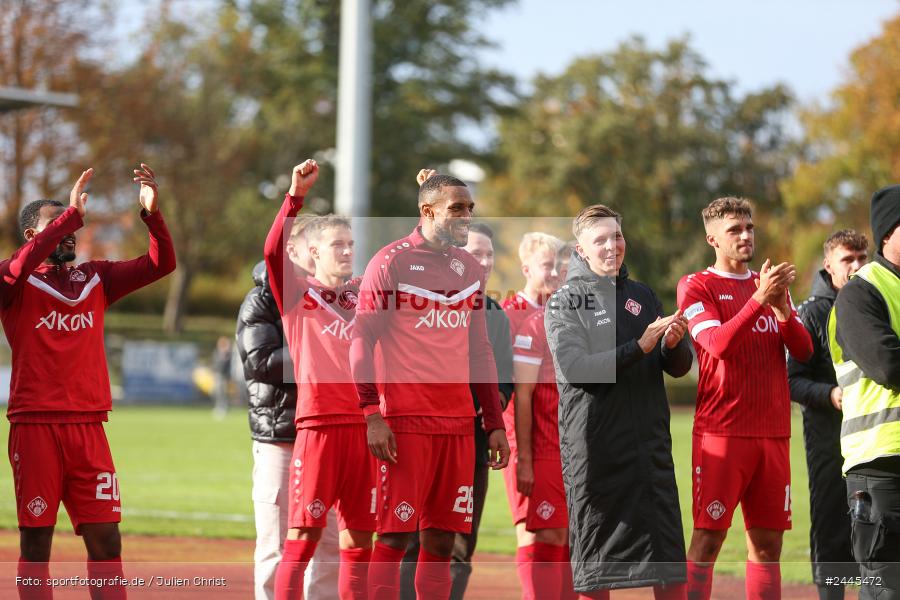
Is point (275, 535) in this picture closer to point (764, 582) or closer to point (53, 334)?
point (53, 334)

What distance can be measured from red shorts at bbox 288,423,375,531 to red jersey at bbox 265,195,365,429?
0.08 m

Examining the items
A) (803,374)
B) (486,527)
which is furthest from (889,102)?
(803,374)

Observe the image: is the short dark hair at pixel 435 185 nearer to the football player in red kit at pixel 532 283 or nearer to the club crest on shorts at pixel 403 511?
the football player in red kit at pixel 532 283

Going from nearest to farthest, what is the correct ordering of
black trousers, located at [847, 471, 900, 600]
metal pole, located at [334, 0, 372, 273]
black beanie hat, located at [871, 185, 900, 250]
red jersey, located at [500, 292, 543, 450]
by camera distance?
black trousers, located at [847, 471, 900, 600] < black beanie hat, located at [871, 185, 900, 250] < red jersey, located at [500, 292, 543, 450] < metal pole, located at [334, 0, 372, 273]

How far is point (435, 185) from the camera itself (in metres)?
6.34

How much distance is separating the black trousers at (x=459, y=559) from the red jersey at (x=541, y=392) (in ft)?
1.55

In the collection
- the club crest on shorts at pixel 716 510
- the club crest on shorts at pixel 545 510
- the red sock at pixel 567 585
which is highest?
the club crest on shorts at pixel 716 510

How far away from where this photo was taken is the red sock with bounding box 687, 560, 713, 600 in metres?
6.59

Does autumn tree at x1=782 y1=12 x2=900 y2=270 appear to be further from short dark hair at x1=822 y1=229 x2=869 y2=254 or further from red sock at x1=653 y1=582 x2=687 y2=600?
red sock at x1=653 y1=582 x2=687 y2=600

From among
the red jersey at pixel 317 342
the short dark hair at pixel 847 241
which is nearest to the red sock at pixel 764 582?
the short dark hair at pixel 847 241

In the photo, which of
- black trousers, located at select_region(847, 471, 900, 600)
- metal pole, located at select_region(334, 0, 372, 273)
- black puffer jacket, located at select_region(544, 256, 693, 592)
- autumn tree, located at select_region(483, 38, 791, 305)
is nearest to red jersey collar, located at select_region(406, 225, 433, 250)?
black puffer jacket, located at select_region(544, 256, 693, 592)

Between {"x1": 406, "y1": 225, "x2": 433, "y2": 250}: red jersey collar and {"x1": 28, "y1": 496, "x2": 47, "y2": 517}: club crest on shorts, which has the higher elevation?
{"x1": 406, "y1": 225, "x2": 433, "y2": 250}: red jersey collar

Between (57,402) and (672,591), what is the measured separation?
347 cm

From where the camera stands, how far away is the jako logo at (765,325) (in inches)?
267
